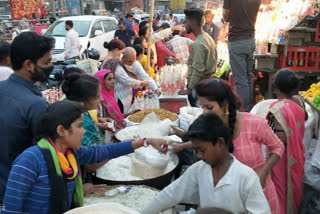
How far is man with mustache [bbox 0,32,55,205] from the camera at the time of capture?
1.76 metres

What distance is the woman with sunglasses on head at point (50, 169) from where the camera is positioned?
151 cm

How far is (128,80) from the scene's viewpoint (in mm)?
4391

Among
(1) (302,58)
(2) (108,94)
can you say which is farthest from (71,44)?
(1) (302,58)

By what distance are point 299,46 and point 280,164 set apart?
336cm

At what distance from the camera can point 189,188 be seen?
65.7 inches

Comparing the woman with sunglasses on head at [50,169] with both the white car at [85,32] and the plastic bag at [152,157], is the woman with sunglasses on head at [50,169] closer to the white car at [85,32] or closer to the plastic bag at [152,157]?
the plastic bag at [152,157]

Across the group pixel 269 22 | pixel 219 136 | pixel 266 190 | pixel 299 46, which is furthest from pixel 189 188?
pixel 269 22

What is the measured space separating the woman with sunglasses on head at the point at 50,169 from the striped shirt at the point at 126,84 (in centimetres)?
271

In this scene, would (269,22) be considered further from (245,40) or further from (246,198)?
(246,198)

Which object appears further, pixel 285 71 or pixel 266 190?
pixel 285 71

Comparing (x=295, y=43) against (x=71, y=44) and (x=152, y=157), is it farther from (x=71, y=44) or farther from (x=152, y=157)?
(x=71, y=44)

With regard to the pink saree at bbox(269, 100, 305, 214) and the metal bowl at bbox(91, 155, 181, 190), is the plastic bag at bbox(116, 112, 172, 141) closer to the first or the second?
the metal bowl at bbox(91, 155, 181, 190)

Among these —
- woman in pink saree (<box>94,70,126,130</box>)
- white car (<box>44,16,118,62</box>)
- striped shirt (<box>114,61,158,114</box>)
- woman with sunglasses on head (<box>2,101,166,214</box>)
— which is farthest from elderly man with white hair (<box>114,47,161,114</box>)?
white car (<box>44,16,118,62</box>)

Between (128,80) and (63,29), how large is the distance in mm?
6837
